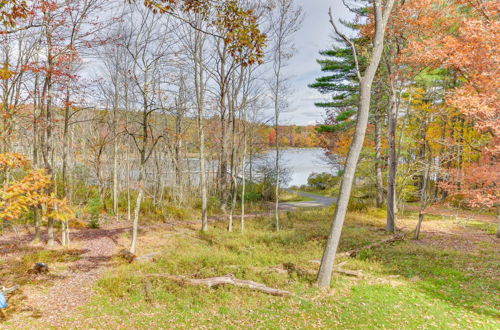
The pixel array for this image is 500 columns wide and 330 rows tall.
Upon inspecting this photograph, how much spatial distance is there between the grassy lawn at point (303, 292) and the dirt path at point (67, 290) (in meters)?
0.43

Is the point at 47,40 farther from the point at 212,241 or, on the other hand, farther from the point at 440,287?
the point at 440,287

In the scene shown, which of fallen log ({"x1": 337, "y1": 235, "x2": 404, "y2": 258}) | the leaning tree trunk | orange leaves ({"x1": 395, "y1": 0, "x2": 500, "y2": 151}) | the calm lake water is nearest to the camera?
the leaning tree trunk

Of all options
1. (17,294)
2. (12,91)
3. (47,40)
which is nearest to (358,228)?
(17,294)

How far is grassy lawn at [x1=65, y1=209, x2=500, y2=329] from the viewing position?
5.30 m

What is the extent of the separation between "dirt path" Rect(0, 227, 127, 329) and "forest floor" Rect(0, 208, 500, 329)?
25 millimetres

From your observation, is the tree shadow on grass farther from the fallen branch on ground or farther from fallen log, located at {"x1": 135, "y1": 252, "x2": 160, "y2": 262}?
fallen log, located at {"x1": 135, "y1": 252, "x2": 160, "y2": 262}

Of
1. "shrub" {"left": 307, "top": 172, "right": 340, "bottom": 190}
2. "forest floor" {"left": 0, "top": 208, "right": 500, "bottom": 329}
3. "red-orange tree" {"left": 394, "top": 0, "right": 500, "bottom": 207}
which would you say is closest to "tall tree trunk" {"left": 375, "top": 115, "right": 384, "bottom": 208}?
"red-orange tree" {"left": 394, "top": 0, "right": 500, "bottom": 207}

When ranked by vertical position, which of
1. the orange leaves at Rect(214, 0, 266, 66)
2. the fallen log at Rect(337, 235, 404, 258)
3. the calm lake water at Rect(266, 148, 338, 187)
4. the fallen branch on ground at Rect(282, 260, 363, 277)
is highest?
the orange leaves at Rect(214, 0, 266, 66)

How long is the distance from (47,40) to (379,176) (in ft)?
60.4

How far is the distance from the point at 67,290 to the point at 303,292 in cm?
591

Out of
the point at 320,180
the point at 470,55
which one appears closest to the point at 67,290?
the point at 470,55

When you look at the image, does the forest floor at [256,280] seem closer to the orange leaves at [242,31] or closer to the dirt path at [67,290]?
the dirt path at [67,290]

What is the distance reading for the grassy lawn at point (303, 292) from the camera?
5.30m

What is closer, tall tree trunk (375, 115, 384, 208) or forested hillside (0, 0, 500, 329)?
forested hillside (0, 0, 500, 329)
